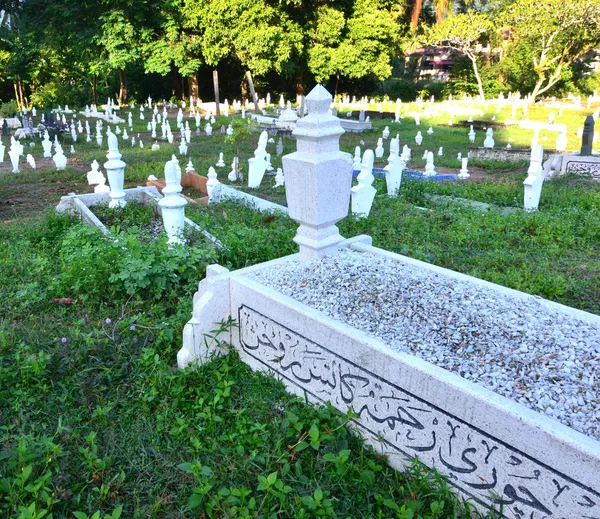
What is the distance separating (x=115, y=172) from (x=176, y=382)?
4789mm

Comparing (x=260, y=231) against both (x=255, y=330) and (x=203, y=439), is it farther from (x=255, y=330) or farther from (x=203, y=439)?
(x=203, y=439)

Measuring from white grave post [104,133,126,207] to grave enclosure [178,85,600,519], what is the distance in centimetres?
419

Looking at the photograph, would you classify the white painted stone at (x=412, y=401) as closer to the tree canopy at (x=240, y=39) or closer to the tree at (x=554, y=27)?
the tree canopy at (x=240, y=39)

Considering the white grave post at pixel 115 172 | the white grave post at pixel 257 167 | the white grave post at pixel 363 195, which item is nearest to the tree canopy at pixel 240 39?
the white grave post at pixel 257 167

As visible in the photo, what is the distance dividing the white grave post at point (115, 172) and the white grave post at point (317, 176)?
4.24m

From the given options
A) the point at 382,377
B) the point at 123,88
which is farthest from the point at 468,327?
the point at 123,88

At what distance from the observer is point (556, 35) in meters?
28.0

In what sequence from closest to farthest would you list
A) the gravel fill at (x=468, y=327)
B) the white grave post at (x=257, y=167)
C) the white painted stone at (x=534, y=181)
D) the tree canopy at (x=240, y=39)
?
the gravel fill at (x=468, y=327)
the white painted stone at (x=534, y=181)
the white grave post at (x=257, y=167)
the tree canopy at (x=240, y=39)

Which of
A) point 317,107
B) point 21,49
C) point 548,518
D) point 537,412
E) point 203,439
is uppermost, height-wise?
point 21,49

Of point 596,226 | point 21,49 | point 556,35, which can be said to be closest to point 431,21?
point 556,35

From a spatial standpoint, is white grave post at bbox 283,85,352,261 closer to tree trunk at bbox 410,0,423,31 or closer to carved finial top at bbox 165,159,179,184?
carved finial top at bbox 165,159,179,184

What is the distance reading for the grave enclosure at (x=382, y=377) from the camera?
222cm

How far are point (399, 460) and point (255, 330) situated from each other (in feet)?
4.66

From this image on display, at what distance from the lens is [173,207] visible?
5.78 metres
